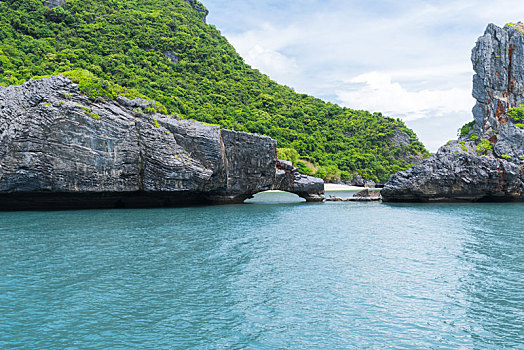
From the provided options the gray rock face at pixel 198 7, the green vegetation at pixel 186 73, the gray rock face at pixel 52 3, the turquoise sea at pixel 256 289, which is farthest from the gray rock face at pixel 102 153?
the gray rock face at pixel 198 7

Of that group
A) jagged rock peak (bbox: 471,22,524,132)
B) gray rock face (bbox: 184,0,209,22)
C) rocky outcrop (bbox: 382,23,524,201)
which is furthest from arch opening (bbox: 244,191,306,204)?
gray rock face (bbox: 184,0,209,22)

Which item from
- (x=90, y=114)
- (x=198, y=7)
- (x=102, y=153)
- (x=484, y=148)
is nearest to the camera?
(x=90, y=114)

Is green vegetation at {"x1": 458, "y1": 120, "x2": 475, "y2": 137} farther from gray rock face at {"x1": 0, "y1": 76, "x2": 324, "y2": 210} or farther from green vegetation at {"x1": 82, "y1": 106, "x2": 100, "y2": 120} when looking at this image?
green vegetation at {"x1": 82, "y1": 106, "x2": 100, "y2": 120}

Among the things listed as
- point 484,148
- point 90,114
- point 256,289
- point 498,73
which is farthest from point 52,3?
point 256,289

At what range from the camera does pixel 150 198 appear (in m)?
37.3

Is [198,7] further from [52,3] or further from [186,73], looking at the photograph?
[52,3]

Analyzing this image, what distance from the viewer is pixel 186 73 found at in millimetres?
97875

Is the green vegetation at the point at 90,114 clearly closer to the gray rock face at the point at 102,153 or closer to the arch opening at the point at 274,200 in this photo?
the gray rock face at the point at 102,153

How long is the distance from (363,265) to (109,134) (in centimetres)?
2540

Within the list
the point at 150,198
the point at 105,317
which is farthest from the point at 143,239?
the point at 150,198

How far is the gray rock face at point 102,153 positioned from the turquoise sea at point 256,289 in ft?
25.7

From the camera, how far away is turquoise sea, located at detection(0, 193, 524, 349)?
8.51 metres

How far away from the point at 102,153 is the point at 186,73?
238ft

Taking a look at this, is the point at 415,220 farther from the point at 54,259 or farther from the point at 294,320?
the point at 54,259
